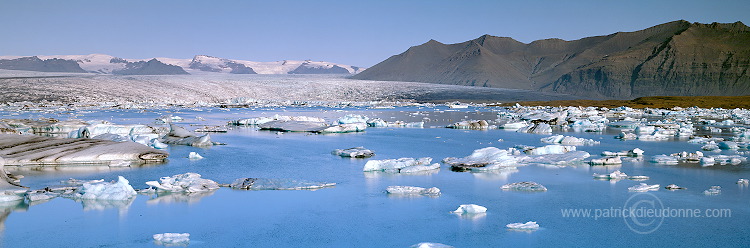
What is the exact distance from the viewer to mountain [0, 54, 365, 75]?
320ft

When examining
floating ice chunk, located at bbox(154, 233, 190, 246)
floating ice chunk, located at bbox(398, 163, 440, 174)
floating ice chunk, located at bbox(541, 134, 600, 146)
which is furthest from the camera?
floating ice chunk, located at bbox(541, 134, 600, 146)

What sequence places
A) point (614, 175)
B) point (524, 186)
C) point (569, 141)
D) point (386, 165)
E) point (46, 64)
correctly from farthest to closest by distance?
point (46, 64)
point (569, 141)
point (386, 165)
point (614, 175)
point (524, 186)

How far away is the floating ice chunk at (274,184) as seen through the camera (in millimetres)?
6219

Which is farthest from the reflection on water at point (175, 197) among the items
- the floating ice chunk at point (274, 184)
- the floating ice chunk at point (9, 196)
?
the floating ice chunk at point (9, 196)

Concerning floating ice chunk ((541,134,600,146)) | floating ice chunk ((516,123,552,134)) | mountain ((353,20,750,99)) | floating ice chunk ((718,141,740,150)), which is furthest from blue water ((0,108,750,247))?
mountain ((353,20,750,99))

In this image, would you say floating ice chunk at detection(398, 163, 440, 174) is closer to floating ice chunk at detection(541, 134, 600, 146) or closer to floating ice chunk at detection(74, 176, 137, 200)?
floating ice chunk at detection(74, 176, 137, 200)

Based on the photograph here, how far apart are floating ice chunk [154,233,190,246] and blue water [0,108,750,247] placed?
69mm

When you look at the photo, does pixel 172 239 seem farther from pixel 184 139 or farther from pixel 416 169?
pixel 184 139

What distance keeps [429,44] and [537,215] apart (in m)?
133

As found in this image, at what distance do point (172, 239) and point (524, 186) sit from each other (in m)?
3.58

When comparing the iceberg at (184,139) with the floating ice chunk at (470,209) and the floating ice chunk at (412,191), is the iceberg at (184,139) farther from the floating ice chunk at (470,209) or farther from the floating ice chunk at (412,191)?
the floating ice chunk at (470,209)

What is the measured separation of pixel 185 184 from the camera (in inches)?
241

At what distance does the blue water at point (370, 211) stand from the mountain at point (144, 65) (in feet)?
262

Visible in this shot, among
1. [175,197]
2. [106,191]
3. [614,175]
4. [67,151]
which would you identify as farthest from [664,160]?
[67,151]
